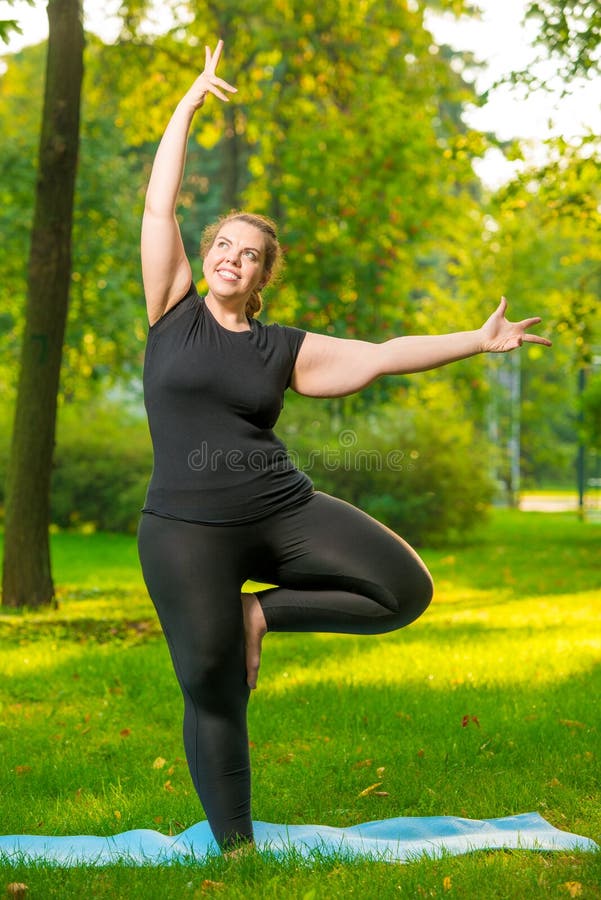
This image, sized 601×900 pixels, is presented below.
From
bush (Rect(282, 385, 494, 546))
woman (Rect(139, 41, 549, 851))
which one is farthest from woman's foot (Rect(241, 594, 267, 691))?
bush (Rect(282, 385, 494, 546))

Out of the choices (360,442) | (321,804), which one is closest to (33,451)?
(321,804)

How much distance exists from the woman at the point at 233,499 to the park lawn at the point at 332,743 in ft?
2.22

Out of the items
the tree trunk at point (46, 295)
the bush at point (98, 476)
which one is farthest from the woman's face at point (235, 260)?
the bush at point (98, 476)

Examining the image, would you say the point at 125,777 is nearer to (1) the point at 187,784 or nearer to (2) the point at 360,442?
(1) the point at 187,784

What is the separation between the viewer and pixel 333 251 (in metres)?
17.4

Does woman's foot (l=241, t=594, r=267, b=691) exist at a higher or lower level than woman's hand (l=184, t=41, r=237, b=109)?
lower

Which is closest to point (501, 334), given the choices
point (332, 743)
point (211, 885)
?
point (211, 885)

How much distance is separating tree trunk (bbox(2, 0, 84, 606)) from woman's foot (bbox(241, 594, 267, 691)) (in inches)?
245

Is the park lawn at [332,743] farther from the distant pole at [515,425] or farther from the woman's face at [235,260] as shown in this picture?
the distant pole at [515,425]

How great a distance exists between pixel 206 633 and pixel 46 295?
21.4 ft

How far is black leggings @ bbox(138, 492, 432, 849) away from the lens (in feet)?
12.2

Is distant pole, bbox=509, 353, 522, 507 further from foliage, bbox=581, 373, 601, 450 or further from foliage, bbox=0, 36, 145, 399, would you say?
foliage, bbox=581, 373, 601, 450

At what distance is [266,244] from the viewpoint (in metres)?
3.98

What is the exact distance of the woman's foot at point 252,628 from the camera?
12.6 feet
